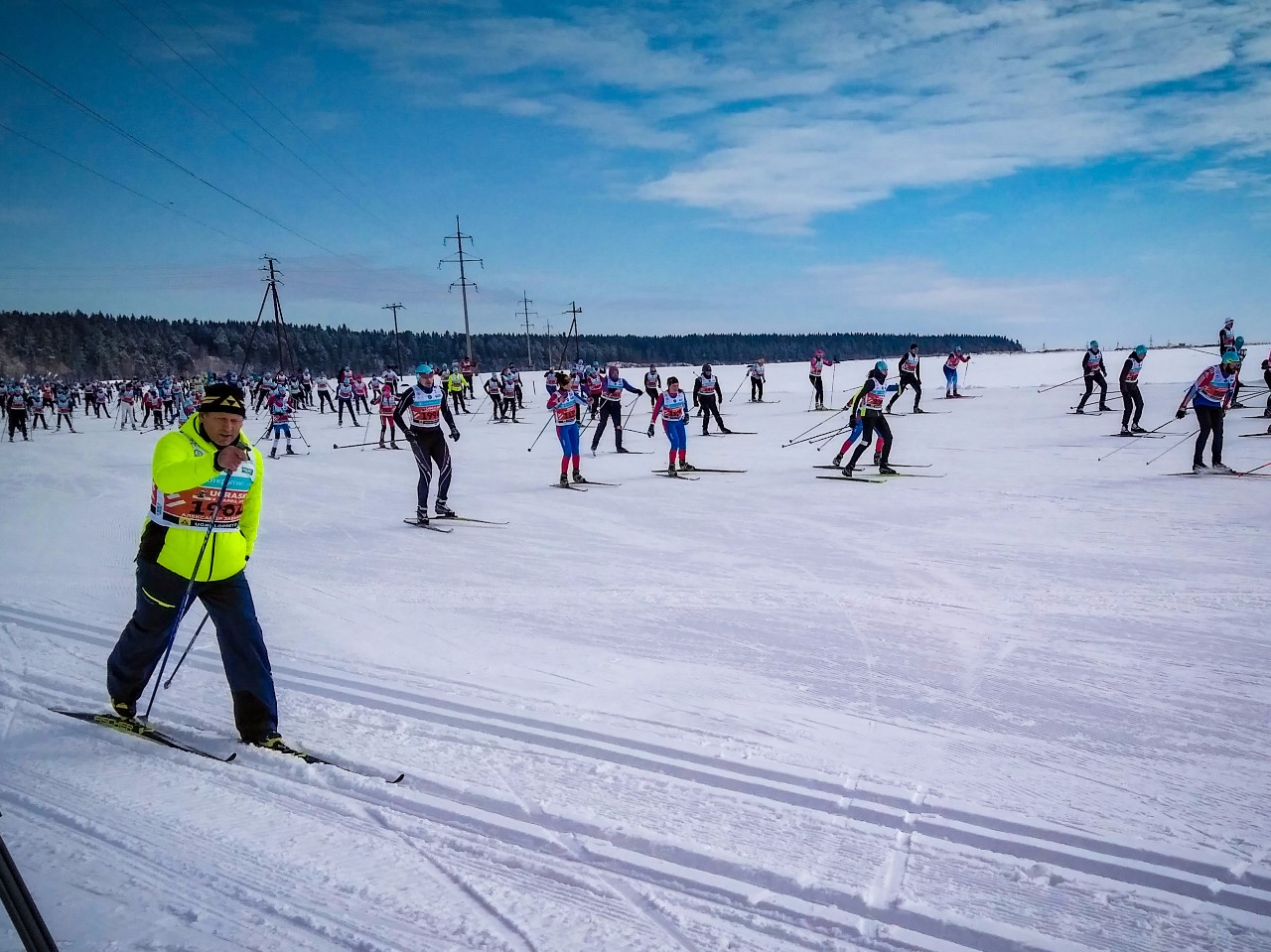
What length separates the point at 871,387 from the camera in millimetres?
10523

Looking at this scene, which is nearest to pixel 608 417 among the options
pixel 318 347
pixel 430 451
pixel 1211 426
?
pixel 430 451

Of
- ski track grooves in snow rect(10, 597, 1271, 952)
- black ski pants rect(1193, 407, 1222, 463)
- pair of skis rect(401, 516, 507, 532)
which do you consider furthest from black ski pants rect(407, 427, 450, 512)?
black ski pants rect(1193, 407, 1222, 463)

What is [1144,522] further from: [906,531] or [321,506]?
[321,506]

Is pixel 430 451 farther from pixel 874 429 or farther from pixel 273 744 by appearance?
pixel 874 429

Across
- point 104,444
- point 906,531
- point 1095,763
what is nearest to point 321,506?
point 906,531

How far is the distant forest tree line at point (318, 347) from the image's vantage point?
9381cm

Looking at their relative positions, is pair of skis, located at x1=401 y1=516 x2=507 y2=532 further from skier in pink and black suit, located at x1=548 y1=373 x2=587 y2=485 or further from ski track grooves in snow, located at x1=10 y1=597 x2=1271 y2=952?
ski track grooves in snow, located at x1=10 y1=597 x2=1271 y2=952

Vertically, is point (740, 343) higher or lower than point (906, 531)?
higher

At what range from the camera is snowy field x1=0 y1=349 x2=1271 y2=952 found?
7.74 ft

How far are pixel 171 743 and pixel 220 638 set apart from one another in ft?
A: 2.00

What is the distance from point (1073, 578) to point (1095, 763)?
3177mm

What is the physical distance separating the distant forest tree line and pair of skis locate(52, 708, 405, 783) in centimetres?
7839

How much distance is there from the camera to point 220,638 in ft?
10.6

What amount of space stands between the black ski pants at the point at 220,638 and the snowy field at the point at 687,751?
25cm
